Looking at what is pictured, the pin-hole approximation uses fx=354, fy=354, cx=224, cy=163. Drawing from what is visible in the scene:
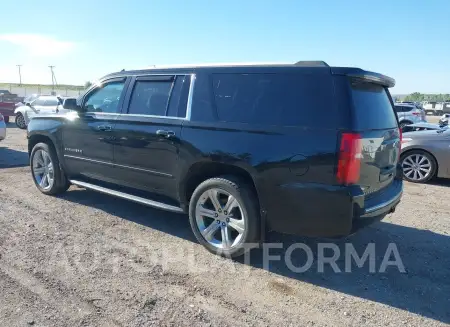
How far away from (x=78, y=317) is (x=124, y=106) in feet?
8.71

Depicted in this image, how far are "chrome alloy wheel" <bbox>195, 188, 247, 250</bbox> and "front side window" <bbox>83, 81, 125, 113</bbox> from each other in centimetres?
180

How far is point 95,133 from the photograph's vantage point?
15.7 feet

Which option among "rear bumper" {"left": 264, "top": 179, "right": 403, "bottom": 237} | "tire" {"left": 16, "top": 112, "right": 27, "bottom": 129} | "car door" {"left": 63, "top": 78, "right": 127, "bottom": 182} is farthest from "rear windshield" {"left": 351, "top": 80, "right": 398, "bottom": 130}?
"tire" {"left": 16, "top": 112, "right": 27, "bottom": 129}

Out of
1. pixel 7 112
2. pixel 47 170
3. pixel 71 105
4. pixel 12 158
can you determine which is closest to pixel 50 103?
pixel 7 112

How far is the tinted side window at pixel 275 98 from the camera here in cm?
Result: 311

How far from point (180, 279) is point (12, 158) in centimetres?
783

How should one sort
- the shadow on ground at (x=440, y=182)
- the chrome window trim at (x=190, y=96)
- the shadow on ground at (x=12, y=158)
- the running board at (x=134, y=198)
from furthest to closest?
1. the shadow on ground at (x=12, y=158)
2. the shadow on ground at (x=440, y=182)
3. the running board at (x=134, y=198)
4. the chrome window trim at (x=190, y=96)

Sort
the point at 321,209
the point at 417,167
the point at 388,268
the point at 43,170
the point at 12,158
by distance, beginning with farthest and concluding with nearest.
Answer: the point at 12,158 → the point at 417,167 → the point at 43,170 → the point at 388,268 → the point at 321,209

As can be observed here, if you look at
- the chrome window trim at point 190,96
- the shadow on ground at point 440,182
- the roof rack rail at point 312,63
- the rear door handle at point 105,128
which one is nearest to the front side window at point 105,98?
the rear door handle at point 105,128

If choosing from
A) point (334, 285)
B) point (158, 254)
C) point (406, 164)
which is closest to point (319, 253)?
point (334, 285)

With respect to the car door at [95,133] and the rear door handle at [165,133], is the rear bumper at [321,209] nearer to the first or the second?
the rear door handle at [165,133]

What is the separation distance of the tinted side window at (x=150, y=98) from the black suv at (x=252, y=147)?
1 centimetres

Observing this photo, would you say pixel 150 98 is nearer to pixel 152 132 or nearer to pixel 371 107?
pixel 152 132

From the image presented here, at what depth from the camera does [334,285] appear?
327 cm
